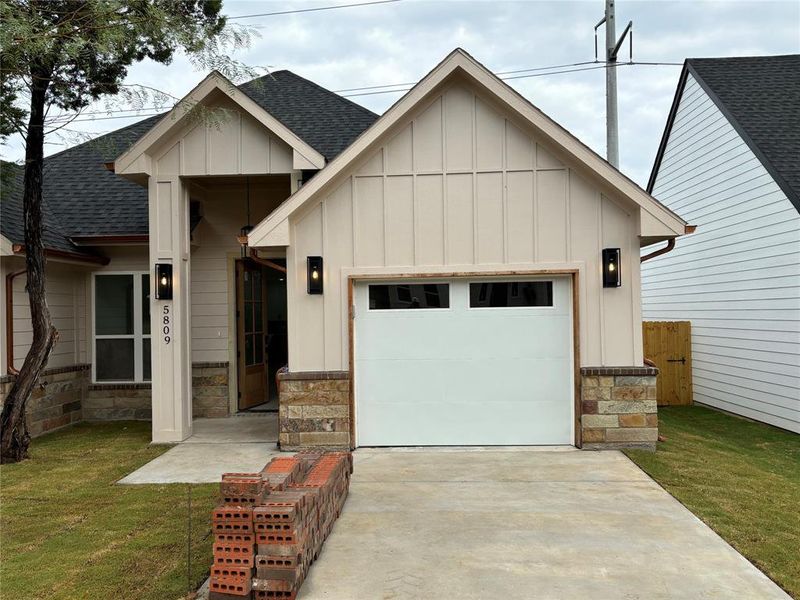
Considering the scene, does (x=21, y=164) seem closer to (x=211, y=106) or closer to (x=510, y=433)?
(x=211, y=106)

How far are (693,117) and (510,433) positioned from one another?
8.83 meters

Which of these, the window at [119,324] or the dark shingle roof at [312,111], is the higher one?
the dark shingle roof at [312,111]

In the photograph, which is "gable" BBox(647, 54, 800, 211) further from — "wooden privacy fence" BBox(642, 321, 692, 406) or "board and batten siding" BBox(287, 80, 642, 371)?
"board and batten siding" BBox(287, 80, 642, 371)

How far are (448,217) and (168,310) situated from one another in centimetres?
390

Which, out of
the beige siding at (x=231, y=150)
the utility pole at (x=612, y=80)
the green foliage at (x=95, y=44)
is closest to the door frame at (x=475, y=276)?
the beige siding at (x=231, y=150)

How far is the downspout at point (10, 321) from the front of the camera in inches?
302

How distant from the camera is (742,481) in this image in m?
5.68

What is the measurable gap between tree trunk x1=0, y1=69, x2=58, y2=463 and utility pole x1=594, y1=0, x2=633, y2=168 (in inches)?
448

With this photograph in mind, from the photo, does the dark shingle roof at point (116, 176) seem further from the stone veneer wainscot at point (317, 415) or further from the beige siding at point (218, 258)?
the stone veneer wainscot at point (317, 415)

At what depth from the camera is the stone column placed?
7.45 metres

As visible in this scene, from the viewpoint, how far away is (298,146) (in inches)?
281

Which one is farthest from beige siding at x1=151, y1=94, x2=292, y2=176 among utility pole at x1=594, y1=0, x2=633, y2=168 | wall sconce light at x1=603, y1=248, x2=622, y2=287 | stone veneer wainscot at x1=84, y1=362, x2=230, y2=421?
utility pole at x1=594, y1=0, x2=633, y2=168

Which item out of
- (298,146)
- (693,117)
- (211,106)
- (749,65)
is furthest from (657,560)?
(749,65)

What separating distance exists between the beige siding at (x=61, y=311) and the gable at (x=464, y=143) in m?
4.01
